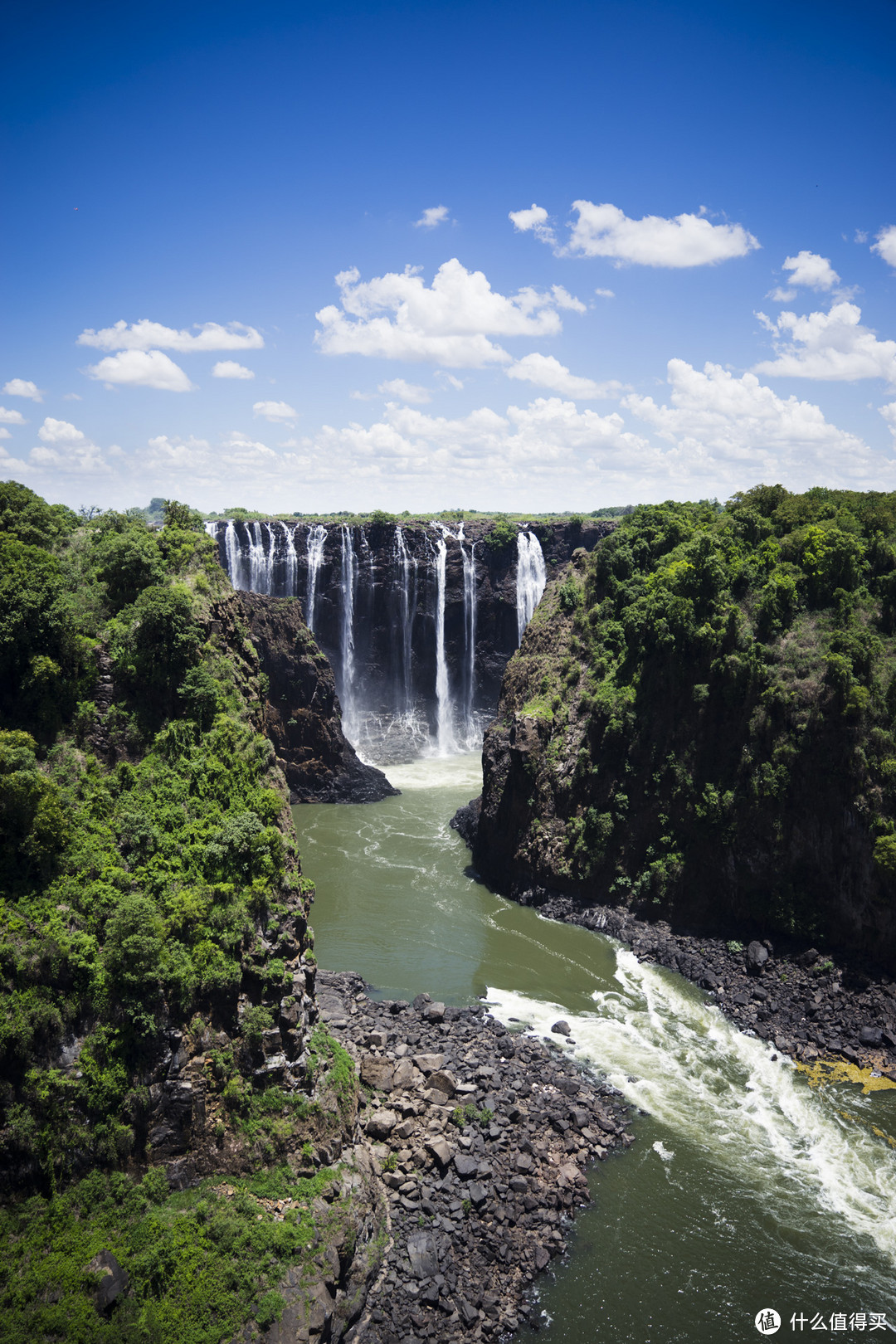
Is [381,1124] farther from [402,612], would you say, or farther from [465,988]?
[402,612]

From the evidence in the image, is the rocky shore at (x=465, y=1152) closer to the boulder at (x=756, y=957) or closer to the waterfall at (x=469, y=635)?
the boulder at (x=756, y=957)

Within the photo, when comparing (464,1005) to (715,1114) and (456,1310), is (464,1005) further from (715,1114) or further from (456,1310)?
(456,1310)

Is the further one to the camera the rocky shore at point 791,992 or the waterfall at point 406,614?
the waterfall at point 406,614

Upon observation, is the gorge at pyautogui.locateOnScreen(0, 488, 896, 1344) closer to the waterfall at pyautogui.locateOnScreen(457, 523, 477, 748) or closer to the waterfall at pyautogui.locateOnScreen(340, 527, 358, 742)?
the waterfall at pyautogui.locateOnScreen(457, 523, 477, 748)

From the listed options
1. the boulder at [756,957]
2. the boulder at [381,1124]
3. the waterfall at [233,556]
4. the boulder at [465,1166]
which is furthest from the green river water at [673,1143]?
the waterfall at [233,556]

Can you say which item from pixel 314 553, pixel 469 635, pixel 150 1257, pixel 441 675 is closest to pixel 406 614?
pixel 469 635

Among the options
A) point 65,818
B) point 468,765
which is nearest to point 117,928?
point 65,818
